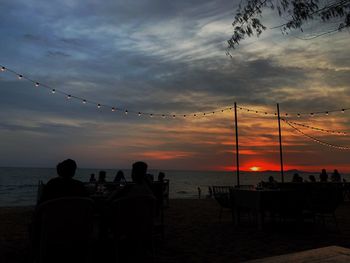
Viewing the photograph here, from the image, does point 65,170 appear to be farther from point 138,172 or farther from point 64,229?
point 138,172

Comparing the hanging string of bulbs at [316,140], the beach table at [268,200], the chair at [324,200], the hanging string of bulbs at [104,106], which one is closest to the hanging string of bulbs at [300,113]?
the hanging string of bulbs at [316,140]

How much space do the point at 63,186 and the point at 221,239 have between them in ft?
10.6

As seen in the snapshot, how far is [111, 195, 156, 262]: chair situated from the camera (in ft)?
10.2

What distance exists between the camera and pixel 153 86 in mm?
12516

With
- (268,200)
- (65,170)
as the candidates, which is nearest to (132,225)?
(65,170)

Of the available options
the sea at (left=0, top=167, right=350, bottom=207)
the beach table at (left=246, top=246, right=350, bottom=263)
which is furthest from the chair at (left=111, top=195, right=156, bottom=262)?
the sea at (left=0, top=167, right=350, bottom=207)

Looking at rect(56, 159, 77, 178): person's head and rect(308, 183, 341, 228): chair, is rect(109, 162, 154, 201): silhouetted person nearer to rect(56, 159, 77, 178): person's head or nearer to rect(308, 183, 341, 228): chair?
rect(56, 159, 77, 178): person's head

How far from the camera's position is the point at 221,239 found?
5527 mm

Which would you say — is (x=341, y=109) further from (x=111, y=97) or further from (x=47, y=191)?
(x=47, y=191)

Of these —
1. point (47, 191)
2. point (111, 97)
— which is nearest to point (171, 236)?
point (47, 191)

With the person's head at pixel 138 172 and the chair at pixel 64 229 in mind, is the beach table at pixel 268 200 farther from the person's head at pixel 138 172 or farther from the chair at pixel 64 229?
the chair at pixel 64 229

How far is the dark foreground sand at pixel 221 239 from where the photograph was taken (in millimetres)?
4461

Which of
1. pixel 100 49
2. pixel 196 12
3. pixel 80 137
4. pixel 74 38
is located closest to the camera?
pixel 196 12

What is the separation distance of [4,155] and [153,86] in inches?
985
